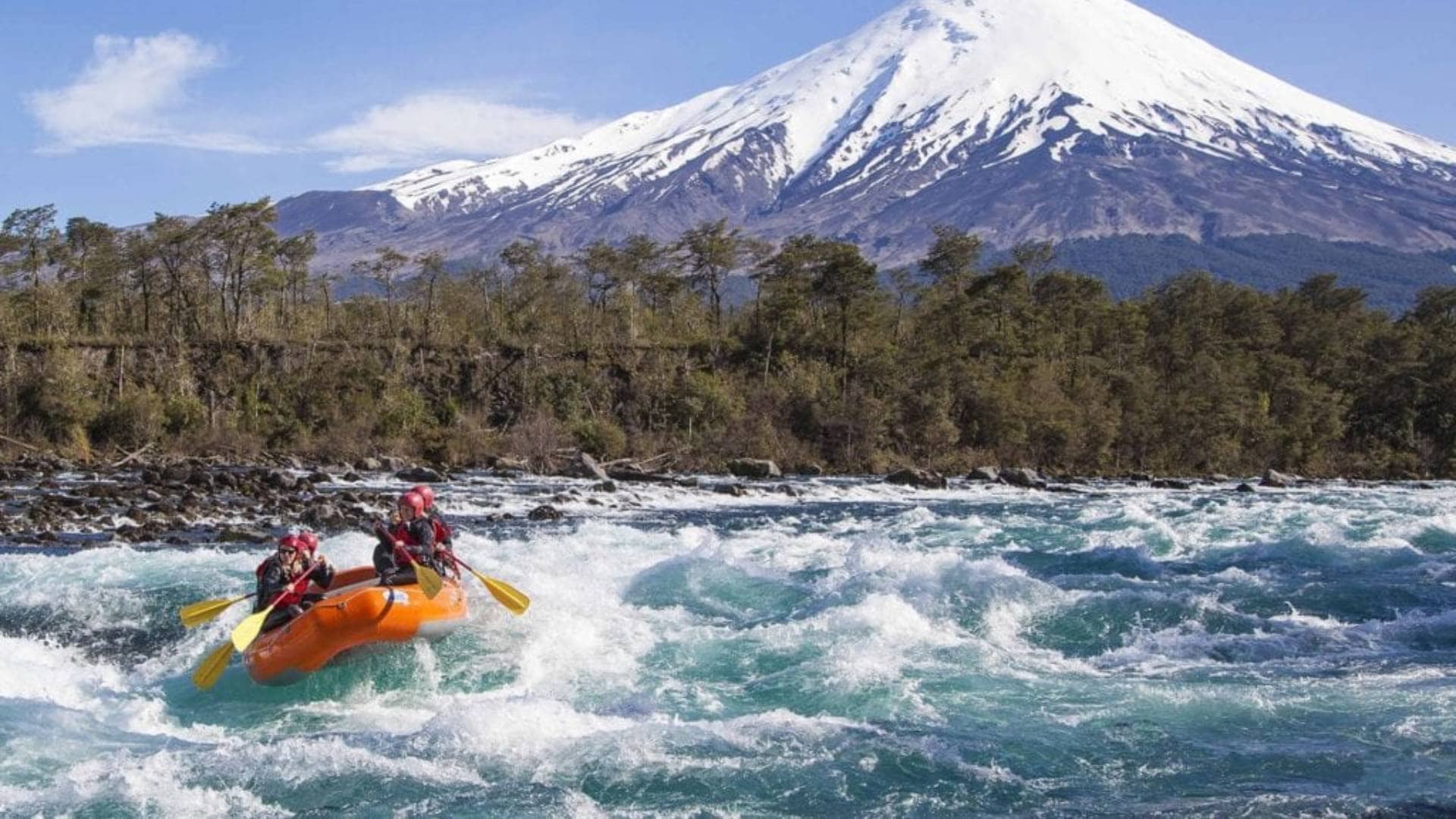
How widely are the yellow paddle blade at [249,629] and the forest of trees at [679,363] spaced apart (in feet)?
78.1

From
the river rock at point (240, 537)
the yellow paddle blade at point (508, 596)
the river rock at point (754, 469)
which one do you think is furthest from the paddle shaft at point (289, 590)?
the river rock at point (754, 469)

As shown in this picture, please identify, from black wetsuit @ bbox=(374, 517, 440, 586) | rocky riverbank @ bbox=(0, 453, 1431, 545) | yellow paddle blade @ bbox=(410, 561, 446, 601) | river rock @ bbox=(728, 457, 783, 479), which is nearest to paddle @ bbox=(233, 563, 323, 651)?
black wetsuit @ bbox=(374, 517, 440, 586)

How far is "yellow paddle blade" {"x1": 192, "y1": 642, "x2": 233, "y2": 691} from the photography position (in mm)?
10492

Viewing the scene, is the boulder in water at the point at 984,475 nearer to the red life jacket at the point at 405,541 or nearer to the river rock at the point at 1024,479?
the river rock at the point at 1024,479

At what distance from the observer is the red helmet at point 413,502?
12.0m

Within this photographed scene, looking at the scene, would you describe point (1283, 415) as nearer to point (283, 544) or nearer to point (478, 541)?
point (478, 541)

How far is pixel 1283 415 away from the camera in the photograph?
4081 centimetres

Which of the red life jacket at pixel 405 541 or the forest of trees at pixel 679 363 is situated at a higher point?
the forest of trees at pixel 679 363

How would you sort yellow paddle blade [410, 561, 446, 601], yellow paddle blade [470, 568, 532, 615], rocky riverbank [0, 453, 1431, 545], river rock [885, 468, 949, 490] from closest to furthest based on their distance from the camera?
1. yellow paddle blade [410, 561, 446, 601]
2. yellow paddle blade [470, 568, 532, 615]
3. rocky riverbank [0, 453, 1431, 545]
4. river rock [885, 468, 949, 490]

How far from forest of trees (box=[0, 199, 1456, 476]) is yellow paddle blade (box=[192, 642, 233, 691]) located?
2396 cm

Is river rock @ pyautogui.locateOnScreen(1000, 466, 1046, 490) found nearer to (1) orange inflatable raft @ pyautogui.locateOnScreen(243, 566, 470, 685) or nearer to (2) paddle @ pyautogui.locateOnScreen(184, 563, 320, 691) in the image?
(1) orange inflatable raft @ pyautogui.locateOnScreen(243, 566, 470, 685)

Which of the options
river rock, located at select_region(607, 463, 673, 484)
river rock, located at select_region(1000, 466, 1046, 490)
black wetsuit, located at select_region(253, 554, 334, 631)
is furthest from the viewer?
river rock, located at select_region(1000, 466, 1046, 490)

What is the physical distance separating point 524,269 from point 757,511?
2142 centimetres

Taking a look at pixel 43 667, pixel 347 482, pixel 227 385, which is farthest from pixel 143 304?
pixel 43 667
